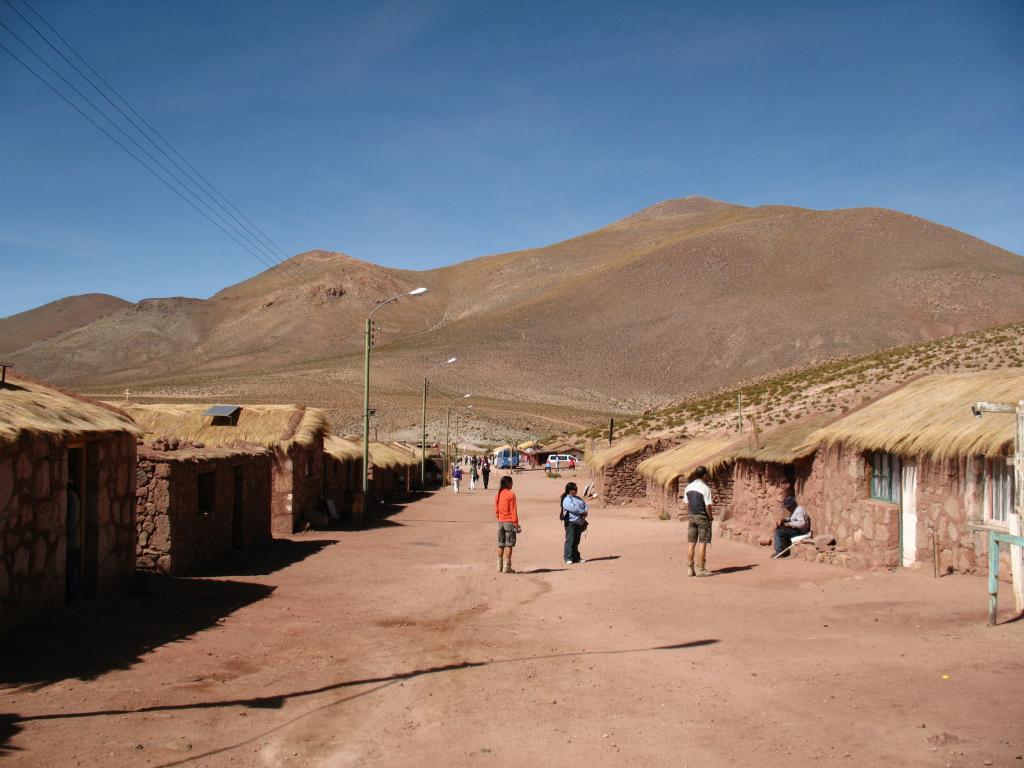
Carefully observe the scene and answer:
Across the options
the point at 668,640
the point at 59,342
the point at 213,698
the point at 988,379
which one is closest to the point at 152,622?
the point at 213,698

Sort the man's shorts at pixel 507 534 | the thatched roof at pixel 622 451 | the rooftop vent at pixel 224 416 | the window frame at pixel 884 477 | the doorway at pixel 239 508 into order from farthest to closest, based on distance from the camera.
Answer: the thatched roof at pixel 622 451
the rooftop vent at pixel 224 416
the doorway at pixel 239 508
the man's shorts at pixel 507 534
the window frame at pixel 884 477

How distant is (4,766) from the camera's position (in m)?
5.68

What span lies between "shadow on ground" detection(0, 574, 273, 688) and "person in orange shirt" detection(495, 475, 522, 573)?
12.3 feet

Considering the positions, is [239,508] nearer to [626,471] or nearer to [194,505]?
[194,505]

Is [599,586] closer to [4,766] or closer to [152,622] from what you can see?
[152,622]

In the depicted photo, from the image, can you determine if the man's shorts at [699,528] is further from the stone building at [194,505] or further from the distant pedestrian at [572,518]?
the stone building at [194,505]

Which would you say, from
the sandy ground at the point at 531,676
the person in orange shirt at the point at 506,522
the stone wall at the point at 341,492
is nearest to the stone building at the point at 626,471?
the stone wall at the point at 341,492

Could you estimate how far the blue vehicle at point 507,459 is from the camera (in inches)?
2739

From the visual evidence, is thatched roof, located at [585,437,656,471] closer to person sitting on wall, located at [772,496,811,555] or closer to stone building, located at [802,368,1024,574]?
stone building, located at [802,368,1024,574]

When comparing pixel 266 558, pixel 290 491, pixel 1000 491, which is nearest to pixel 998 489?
pixel 1000 491

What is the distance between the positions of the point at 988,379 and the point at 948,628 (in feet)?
18.8

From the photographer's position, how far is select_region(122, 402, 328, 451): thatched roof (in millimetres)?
21141

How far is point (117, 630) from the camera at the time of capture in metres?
9.65

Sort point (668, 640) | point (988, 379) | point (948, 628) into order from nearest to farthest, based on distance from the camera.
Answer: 1. point (948, 628)
2. point (668, 640)
3. point (988, 379)
